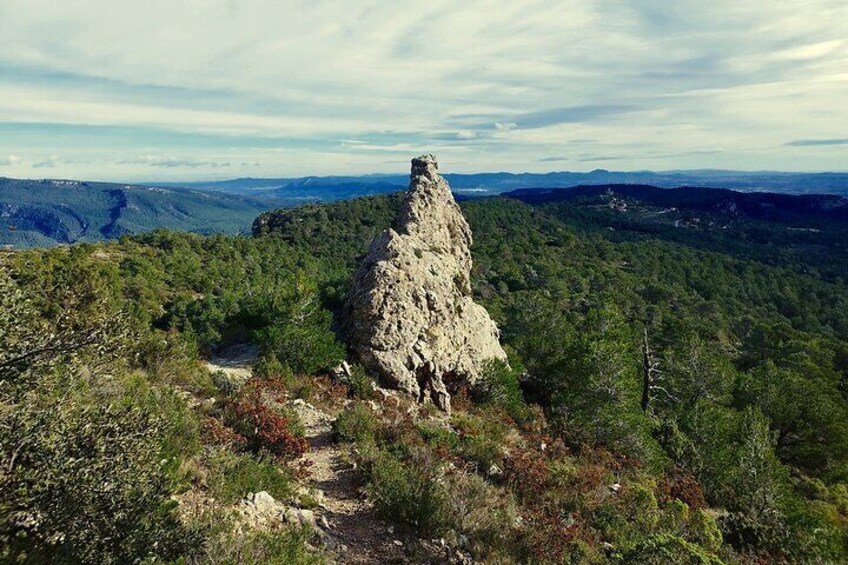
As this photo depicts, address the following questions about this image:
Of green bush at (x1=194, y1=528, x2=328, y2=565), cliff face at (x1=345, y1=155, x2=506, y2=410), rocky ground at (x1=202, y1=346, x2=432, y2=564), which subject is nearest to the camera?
green bush at (x1=194, y1=528, x2=328, y2=565)

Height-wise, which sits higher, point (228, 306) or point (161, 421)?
point (161, 421)

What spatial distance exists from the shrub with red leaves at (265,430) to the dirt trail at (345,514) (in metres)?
0.70

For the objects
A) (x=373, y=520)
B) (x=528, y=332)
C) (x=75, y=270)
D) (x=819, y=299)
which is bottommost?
(x=819, y=299)

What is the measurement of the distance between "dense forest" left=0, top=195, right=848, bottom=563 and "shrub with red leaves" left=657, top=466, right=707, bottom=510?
0.11 m

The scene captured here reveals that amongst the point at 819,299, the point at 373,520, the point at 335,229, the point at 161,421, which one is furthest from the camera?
the point at 335,229

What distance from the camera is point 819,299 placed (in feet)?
321

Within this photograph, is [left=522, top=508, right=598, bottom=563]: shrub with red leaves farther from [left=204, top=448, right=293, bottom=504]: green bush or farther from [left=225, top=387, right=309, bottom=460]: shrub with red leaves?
[left=225, top=387, right=309, bottom=460]: shrub with red leaves

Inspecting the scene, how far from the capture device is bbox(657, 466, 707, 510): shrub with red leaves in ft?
50.6

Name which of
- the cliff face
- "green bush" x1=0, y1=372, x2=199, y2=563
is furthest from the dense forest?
the cliff face

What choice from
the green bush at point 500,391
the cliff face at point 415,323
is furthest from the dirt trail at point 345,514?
the green bush at point 500,391

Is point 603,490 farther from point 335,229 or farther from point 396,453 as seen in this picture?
point 335,229

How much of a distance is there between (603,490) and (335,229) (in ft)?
317

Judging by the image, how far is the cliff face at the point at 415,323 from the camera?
18703 millimetres

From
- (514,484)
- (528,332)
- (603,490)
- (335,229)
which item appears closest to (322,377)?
(514,484)
